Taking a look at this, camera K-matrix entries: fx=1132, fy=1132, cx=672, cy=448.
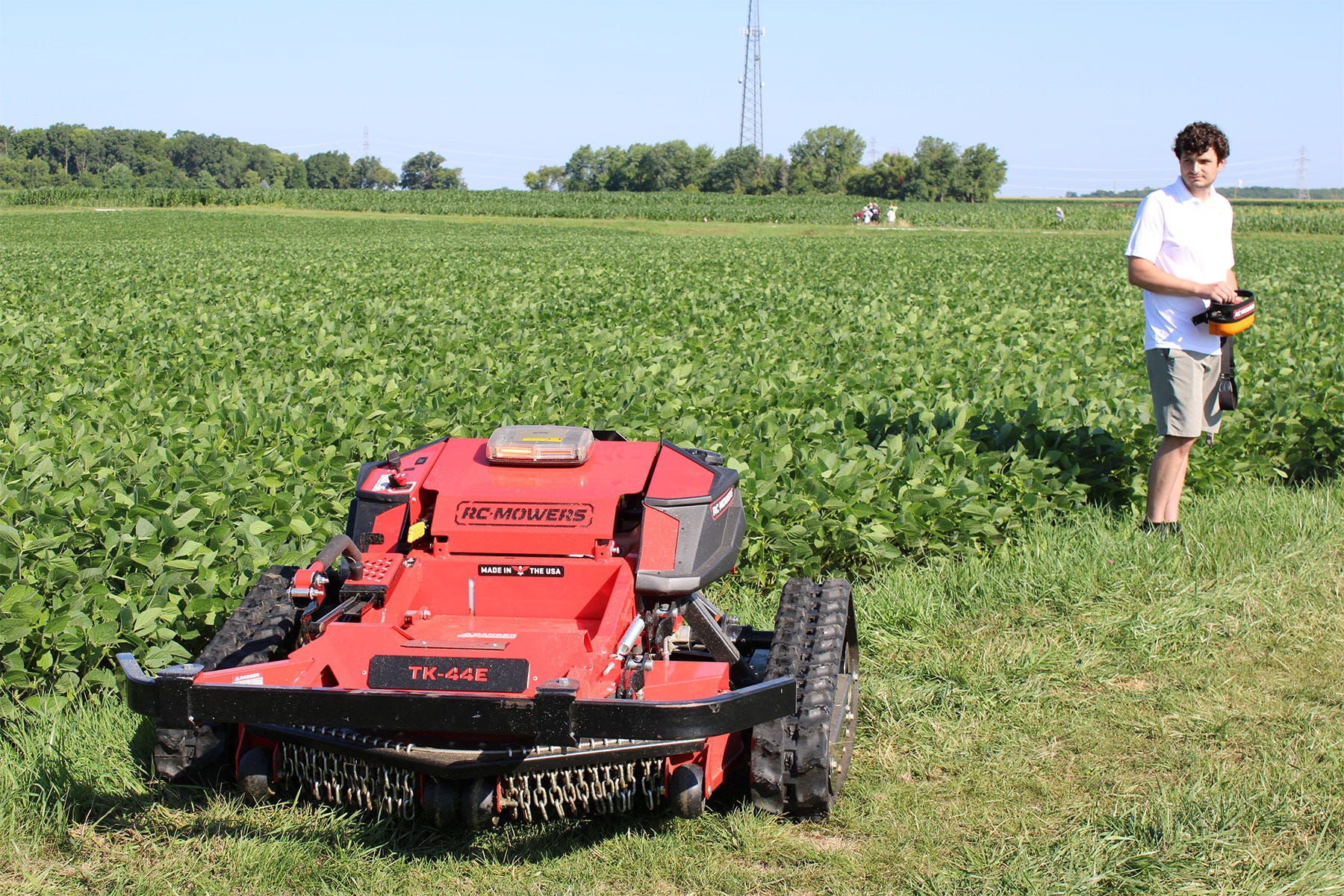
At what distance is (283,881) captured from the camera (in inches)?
120

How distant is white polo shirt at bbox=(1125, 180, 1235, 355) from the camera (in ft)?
19.0

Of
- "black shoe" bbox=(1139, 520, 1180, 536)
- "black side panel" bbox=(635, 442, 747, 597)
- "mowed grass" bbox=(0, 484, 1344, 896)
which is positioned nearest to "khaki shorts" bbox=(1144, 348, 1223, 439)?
"black shoe" bbox=(1139, 520, 1180, 536)

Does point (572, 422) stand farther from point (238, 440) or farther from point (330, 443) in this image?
point (238, 440)

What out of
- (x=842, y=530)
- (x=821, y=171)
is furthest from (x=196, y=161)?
(x=842, y=530)

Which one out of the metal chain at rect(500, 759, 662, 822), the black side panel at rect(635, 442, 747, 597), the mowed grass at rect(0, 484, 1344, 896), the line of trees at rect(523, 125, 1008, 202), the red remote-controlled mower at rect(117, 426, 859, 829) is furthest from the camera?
the line of trees at rect(523, 125, 1008, 202)

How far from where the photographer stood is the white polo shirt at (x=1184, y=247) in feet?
19.0

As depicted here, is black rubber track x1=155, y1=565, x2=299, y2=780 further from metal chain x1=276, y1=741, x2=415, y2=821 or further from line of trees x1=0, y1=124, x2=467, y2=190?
line of trees x1=0, y1=124, x2=467, y2=190

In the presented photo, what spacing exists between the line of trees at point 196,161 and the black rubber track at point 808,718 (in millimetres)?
138342

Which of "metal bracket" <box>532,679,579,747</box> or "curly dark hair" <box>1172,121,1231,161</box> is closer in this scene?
"metal bracket" <box>532,679,579,747</box>

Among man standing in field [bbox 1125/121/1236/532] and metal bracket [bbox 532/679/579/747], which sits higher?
man standing in field [bbox 1125/121/1236/532]

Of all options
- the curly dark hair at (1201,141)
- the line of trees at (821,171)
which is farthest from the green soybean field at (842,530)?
the line of trees at (821,171)

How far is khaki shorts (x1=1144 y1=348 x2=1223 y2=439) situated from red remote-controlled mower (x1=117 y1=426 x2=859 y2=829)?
270 centimetres

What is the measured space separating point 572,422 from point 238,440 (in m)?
1.98

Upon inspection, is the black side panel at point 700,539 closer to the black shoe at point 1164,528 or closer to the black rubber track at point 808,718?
the black rubber track at point 808,718
